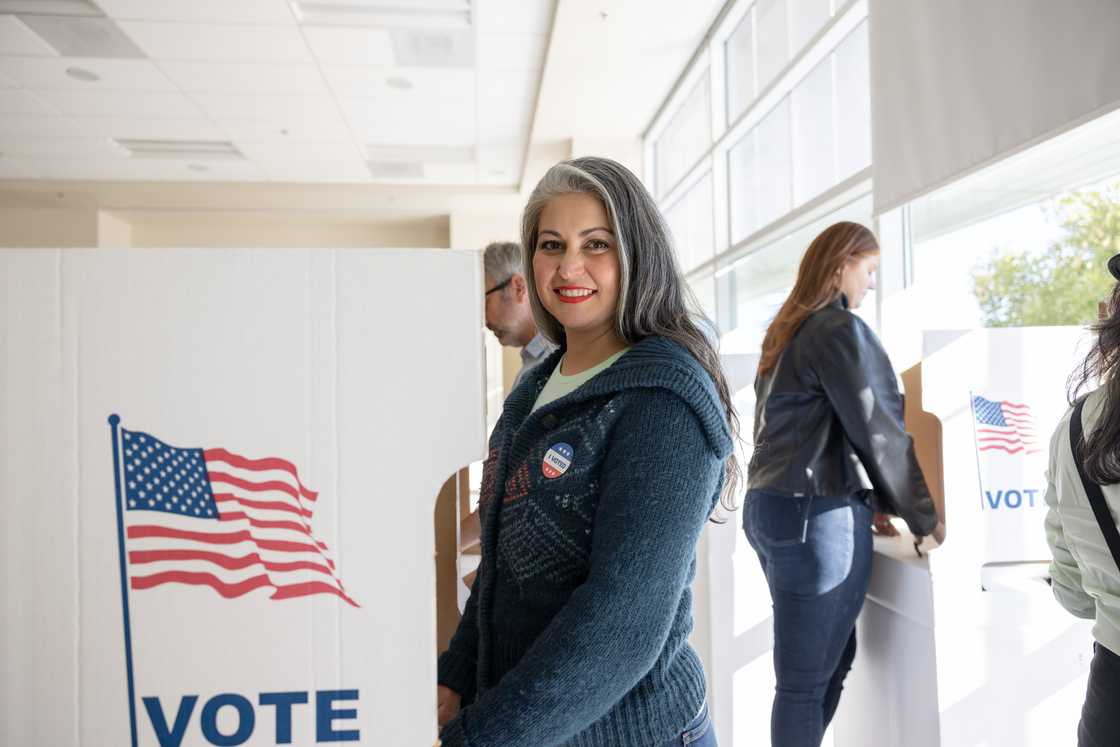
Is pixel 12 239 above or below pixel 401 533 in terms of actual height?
above

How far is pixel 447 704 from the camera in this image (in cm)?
106

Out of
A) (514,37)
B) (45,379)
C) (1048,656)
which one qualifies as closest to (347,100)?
(514,37)

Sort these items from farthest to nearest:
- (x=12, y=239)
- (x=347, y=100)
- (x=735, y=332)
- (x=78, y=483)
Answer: (x=12, y=239) < (x=347, y=100) < (x=735, y=332) < (x=78, y=483)

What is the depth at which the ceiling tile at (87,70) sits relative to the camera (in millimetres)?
5281

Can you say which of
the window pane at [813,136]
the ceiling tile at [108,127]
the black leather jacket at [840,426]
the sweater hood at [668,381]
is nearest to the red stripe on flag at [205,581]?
the sweater hood at [668,381]

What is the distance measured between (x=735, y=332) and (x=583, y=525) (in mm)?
4272

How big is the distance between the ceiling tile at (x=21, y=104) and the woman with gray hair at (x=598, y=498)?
624cm

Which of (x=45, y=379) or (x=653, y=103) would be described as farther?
(x=653, y=103)

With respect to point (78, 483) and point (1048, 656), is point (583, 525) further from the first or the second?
point (1048, 656)

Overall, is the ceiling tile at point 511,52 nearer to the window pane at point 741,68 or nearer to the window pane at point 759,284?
the window pane at point 741,68

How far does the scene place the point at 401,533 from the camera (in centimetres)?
68

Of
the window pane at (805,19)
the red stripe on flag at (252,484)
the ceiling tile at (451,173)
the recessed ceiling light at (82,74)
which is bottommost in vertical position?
the red stripe on flag at (252,484)

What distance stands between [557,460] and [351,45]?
15.7 ft

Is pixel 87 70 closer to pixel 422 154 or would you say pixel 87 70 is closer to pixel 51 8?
pixel 51 8
